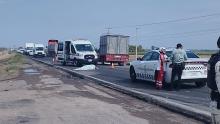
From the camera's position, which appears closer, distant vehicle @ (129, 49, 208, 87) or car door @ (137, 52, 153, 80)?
distant vehicle @ (129, 49, 208, 87)

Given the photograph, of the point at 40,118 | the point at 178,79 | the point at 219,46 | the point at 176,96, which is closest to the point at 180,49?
the point at 178,79

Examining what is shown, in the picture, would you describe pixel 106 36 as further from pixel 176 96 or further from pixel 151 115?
pixel 151 115

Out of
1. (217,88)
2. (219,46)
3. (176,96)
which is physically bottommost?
(176,96)

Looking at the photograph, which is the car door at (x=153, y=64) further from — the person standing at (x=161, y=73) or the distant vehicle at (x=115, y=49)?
the distant vehicle at (x=115, y=49)

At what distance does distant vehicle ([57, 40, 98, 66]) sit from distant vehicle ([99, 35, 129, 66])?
128 inches

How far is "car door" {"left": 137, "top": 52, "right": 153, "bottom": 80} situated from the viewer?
68.4 ft

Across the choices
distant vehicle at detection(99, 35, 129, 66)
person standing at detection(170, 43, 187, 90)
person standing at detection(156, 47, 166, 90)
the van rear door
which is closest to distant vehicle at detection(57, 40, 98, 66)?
the van rear door

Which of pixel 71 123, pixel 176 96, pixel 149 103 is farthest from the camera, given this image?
pixel 176 96

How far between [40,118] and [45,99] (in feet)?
13.2

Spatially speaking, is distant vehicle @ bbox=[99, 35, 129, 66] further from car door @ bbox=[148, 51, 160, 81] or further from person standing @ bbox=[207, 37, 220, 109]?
person standing @ bbox=[207, 37, 220, 109]

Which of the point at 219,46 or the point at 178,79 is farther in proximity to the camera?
the point at 178,79

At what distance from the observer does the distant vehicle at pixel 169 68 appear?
61.0 ft

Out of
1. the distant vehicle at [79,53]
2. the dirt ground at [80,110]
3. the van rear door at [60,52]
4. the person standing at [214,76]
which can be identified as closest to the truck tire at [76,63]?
the distant vehicle at [79,53]

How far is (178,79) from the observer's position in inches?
723
